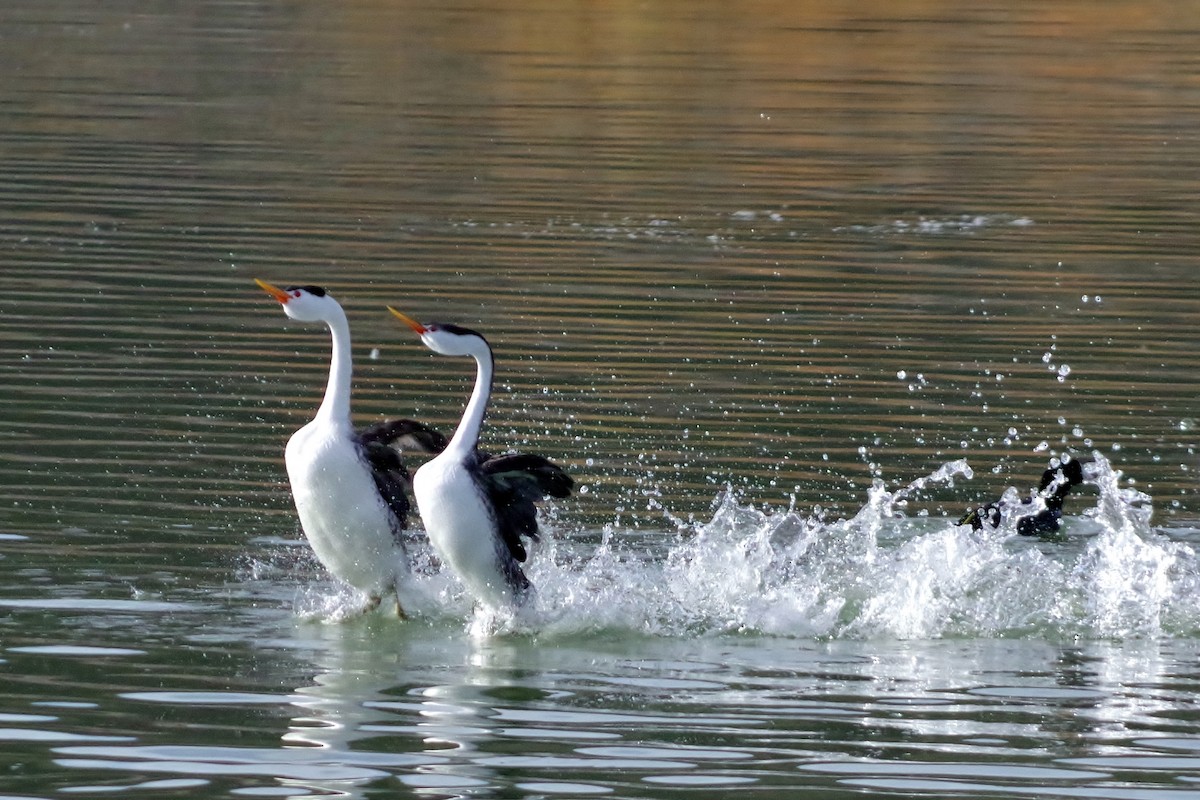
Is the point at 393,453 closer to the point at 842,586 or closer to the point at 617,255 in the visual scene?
the point at 842,586

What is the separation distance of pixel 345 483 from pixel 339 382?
46cm

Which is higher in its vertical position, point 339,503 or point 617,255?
point 617,255

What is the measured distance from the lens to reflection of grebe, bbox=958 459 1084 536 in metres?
11.8

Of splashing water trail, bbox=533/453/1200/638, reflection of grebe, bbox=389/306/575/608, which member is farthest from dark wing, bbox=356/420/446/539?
splashing water trail, bbox=533/453/1200/638

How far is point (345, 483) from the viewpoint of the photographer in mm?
10156

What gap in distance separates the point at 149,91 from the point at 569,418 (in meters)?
19.7

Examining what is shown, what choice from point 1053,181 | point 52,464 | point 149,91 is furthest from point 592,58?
point 52,464

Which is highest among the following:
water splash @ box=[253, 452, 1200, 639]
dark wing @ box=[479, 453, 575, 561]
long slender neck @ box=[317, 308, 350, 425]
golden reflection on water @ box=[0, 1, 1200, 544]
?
golden reflection on water @ box=[0, 1, 1200, 544]

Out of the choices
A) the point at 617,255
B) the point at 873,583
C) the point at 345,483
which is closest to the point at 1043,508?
the point at 873,583

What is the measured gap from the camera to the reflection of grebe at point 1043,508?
38.7 feet

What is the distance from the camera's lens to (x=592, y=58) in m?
37.4

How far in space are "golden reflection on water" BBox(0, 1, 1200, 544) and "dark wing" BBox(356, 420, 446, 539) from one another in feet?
4.66

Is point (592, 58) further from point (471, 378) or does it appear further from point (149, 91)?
point (471, 378)

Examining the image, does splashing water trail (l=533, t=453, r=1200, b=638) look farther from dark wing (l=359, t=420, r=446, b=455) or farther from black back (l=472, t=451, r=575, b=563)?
dark wing (l=359, t=420, r=446, b=455)
